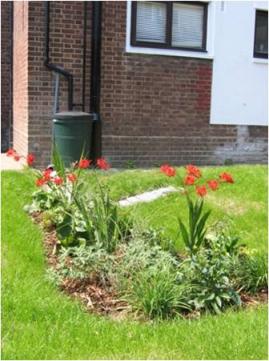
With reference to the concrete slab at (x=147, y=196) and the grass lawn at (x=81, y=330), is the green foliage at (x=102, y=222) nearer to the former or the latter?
the grass lawn at (x=81, y=330)

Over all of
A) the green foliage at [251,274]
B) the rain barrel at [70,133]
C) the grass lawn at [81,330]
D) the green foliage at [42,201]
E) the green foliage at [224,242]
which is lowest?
the grass lawn at [81,330]

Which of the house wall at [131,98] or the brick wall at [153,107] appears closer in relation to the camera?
the house wall at [131,98]

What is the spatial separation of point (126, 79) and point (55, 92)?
4.00 ft

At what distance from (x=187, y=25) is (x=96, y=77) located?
2003 millimetres

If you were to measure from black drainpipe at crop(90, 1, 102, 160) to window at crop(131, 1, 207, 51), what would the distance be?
2.11 ft

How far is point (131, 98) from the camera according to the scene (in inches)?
373

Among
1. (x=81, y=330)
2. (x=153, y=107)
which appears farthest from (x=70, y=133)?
(x=81, y=330)

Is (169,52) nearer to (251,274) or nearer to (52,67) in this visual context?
(52,67)

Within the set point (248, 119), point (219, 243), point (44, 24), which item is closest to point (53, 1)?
point (44, 24)

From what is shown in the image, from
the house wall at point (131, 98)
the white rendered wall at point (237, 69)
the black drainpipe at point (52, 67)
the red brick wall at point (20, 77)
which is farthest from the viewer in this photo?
the white rendered wall at point (237, 69)

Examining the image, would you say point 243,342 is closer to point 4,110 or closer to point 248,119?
point 248,119

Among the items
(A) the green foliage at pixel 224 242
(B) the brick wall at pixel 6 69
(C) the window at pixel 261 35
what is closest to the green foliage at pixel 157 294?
(A) the green foliage at pixel 224 242

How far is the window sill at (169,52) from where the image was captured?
9.39 metres

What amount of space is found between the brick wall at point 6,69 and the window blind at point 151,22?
3066 mm
